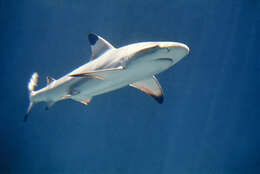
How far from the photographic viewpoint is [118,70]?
3047 millimetres

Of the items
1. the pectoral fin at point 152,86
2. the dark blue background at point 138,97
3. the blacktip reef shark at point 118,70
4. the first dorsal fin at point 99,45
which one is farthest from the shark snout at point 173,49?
the dark blue background at point 138,97

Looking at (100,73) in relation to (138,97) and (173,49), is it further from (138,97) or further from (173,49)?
(138,97)

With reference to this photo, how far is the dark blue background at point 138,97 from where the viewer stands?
8.52m

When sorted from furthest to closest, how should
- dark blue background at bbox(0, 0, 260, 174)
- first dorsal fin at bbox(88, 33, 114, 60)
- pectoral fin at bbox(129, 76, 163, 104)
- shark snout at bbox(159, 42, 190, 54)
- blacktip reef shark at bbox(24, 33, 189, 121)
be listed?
dark blue background at bbox(0, 0, 260, 174) < first dorsal fin at bbox(88, 33, 114, 60) < pectoral fin at bbox(129, 76, 163, 104) < blacktip reef shark at bbox(24, 33, 189, 121) < shark snout at bbox(159, 42, 190, 54)

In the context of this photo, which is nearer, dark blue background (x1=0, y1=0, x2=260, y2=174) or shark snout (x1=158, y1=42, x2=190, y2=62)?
shark snout (x1=158, y1=42, x2=190, y2=62)

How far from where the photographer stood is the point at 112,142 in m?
9.23

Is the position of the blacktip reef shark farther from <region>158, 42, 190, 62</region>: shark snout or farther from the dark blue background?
the dark blue background

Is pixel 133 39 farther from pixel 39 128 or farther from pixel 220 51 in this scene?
pixel 39 128

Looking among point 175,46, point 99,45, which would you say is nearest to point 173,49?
point 175,46

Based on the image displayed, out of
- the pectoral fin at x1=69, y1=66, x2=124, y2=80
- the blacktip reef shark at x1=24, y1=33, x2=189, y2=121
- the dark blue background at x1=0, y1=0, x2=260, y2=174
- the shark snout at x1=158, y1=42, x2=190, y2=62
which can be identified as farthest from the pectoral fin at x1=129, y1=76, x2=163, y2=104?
the dark blue background at x1=0, y1=0, x2=260, y2=174

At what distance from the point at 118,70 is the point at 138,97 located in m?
6.02

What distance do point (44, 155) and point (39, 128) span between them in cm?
114

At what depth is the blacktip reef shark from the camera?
267 centimetres

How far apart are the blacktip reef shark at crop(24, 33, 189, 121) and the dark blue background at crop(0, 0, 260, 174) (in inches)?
167
